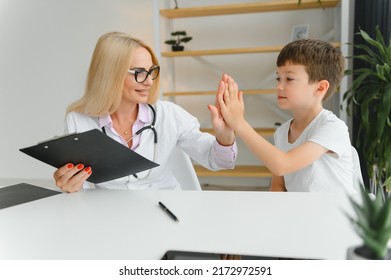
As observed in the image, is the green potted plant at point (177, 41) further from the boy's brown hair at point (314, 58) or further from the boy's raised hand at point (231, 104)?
the boy's raised hand at point (231, 104)

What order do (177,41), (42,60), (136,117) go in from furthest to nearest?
(42,60) < (177,41) < (136,117)

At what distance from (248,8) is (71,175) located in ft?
7.61

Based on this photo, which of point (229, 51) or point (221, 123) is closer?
point (221, 123)

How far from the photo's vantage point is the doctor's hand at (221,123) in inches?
45.7

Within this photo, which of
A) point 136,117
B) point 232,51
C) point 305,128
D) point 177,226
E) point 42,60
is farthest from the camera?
point 42,60

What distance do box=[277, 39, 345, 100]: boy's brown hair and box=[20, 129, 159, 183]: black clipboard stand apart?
0.68 meters

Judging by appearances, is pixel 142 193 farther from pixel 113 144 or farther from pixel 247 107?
pixel 247 107

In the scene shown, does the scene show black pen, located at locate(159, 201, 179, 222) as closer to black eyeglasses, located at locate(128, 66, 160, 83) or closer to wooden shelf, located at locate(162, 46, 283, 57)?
black eyeglasses, located at locate(128, 66, 160, 83)

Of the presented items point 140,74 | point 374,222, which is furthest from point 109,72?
point 374,222

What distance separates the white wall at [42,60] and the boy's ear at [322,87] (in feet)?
8.68

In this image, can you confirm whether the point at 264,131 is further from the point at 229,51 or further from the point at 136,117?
the point at 136,117

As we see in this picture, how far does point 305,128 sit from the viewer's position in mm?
1389

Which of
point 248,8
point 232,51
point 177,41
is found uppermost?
point 248,8
